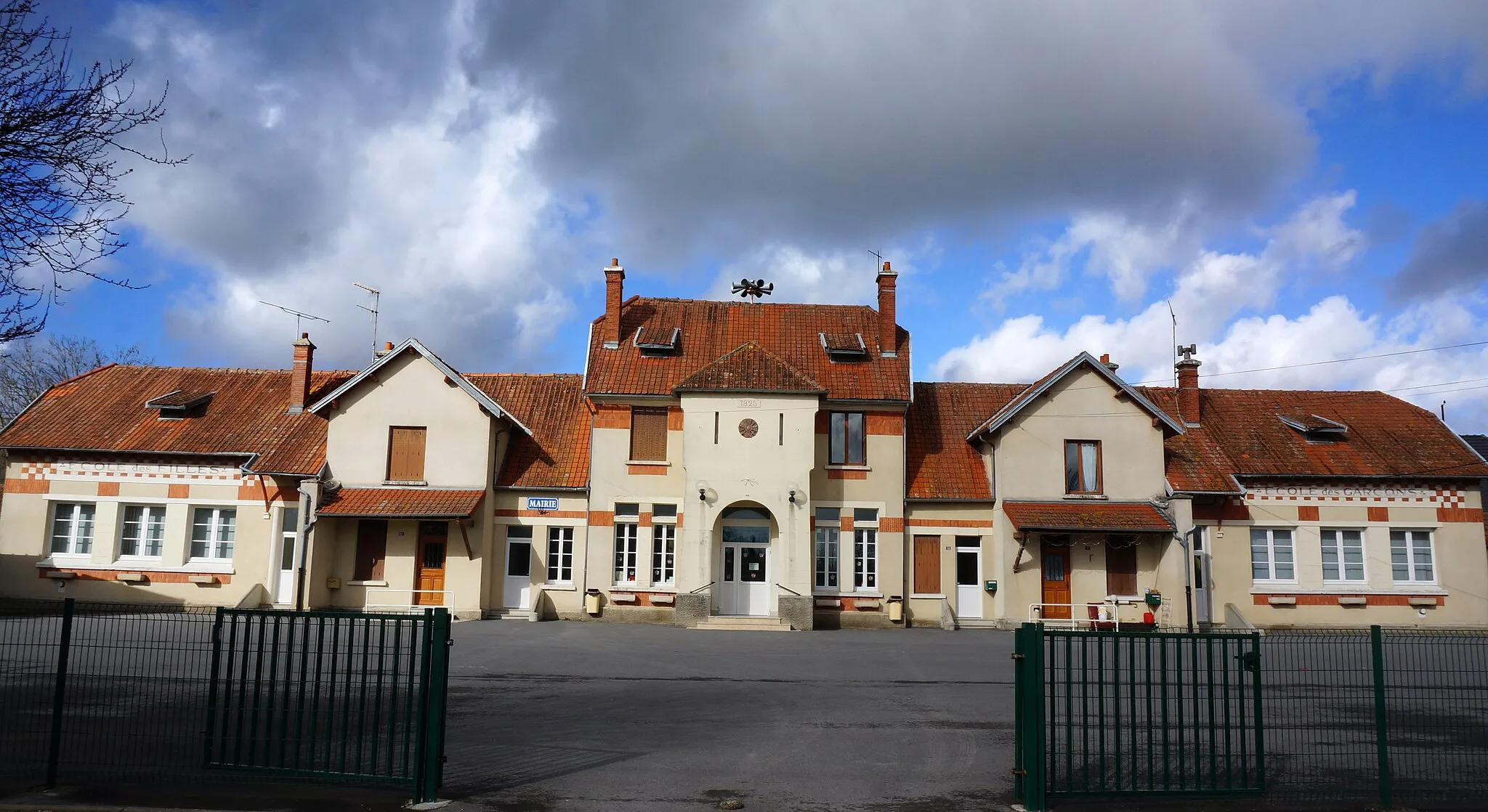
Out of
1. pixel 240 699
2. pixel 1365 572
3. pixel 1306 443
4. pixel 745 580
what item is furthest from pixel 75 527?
pixel 1365 572

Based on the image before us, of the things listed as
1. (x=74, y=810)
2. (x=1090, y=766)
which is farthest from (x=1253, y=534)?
(x=74, y=810)

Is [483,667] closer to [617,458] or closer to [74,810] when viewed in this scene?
[74,810]

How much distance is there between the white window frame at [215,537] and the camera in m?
26.0

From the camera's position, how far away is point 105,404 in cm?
2752

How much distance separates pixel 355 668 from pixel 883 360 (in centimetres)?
2075

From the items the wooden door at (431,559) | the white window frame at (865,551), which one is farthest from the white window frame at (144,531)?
the white window frame at (865,551)

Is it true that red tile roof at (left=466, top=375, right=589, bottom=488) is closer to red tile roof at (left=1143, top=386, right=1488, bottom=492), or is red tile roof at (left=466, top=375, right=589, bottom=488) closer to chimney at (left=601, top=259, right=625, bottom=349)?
chimney at (left=601, top=259, right=625, bottom=349)

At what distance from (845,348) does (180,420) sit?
60.6 ft

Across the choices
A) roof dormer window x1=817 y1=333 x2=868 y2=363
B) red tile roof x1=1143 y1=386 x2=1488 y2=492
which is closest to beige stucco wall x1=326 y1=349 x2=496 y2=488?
roof dormer window x1=817 y1=333 x2=868 y2=363

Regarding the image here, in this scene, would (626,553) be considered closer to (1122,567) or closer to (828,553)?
(828,553)

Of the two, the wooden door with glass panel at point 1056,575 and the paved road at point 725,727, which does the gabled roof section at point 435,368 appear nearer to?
the paved road at point 725,727

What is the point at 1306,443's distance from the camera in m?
27.3

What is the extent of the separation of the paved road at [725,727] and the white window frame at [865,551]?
5.76 meters

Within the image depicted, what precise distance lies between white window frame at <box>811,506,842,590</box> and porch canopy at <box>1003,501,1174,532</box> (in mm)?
4351
